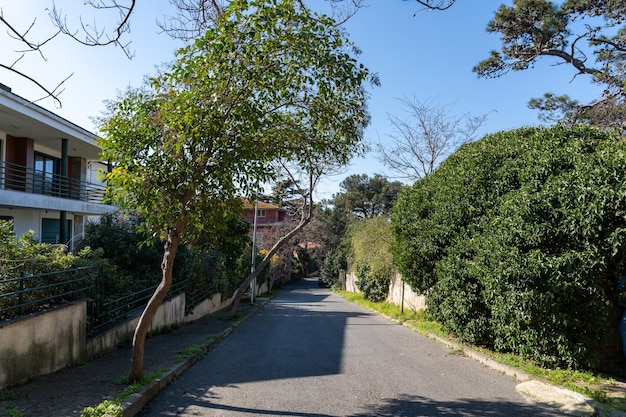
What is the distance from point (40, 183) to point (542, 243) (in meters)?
18.0

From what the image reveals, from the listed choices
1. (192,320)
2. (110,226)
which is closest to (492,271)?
(110,226)

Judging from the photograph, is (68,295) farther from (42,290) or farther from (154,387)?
A: (154,387)

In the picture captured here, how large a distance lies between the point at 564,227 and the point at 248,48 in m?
6.05

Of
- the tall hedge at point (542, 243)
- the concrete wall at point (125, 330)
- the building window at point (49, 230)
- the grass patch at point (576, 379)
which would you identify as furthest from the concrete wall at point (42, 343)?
the building window at point (49, 230)

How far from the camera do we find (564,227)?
808 centimetres

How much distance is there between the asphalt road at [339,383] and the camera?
634 centimetres

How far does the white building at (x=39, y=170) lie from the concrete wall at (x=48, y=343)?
5.99 metres

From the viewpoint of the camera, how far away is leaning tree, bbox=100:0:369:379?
627cm

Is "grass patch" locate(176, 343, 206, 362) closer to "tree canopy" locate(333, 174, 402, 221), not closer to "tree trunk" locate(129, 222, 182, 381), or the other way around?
"tree trunk" locate(129, 222, 182, 381)

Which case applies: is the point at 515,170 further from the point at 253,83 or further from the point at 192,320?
the point at 192,320

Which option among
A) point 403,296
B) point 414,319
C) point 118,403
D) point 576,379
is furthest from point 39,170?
point 576,379

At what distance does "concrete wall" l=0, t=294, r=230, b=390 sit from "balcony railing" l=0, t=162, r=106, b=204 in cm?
816

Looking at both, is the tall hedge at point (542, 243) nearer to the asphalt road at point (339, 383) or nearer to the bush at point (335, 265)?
the asphalt road at point (339, 383)

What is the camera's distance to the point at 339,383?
779 centimetres
